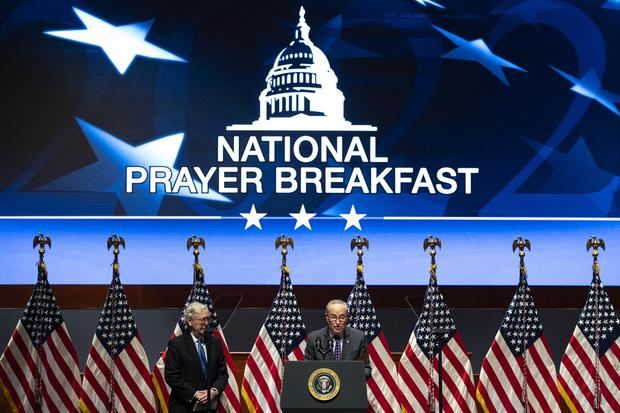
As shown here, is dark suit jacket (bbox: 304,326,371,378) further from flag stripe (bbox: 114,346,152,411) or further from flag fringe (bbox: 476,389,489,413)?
flag stripe (bbox: 114,346,152,411)

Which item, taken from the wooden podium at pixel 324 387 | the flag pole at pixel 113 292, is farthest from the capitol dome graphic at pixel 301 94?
the wooden podium at pixel 324 387

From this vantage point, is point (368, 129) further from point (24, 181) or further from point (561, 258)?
point (24, 181)

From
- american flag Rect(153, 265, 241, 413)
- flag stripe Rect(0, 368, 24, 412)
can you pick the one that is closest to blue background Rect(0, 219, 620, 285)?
american flag Rect(153, 265, 241, 413)

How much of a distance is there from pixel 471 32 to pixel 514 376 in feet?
10.1

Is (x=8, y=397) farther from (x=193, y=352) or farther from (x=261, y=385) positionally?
(x=261, y=385)

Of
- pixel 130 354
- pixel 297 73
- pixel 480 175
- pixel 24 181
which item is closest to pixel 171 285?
pixel 130 354

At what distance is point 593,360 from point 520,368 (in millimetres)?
586

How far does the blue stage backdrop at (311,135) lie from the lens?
351 inches

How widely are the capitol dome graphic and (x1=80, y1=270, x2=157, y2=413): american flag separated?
199 centimetres

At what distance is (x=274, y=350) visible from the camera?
8.13 meters

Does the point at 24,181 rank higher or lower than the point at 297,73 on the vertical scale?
lower

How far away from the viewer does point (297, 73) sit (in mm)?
9031

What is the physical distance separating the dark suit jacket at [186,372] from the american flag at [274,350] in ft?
1.96

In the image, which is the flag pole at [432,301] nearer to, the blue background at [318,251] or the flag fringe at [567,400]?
the blue background at [318,251]
